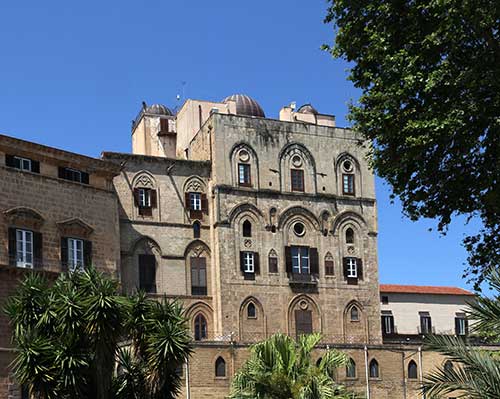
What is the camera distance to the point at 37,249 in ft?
Answer: 145

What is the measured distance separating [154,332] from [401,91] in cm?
991

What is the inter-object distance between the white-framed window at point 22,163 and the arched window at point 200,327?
12.6 metres

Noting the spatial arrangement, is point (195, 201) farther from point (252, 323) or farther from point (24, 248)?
point (24, 248)

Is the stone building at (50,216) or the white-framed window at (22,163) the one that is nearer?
the stone building at (50,216)

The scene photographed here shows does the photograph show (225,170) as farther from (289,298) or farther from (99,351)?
(99,351)

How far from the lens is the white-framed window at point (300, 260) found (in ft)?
177

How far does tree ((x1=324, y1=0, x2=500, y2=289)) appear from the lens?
22.4 meters

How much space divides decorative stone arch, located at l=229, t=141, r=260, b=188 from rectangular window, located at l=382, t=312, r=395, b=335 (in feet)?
44.8

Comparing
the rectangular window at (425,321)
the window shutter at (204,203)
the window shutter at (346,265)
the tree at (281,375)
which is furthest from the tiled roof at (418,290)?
the tree at (281,375)

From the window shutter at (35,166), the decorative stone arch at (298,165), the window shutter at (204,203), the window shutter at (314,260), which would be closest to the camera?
the window shutter at (35,166)

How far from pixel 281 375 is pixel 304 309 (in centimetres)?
2434

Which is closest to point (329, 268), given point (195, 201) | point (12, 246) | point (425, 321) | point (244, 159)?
point (244, 159)

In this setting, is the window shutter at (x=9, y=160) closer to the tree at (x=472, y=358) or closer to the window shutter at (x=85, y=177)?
the window shutter at (x=85, y=177)

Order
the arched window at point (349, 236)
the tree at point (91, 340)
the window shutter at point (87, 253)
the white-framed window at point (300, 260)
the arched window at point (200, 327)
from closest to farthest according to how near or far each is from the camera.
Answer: the tree at point (91, 340) < the window shutter at point (87, 253) < the arched window at point (200, 327) < the white-framed window at point (300, 260) < the arched window at point (349, 236)
